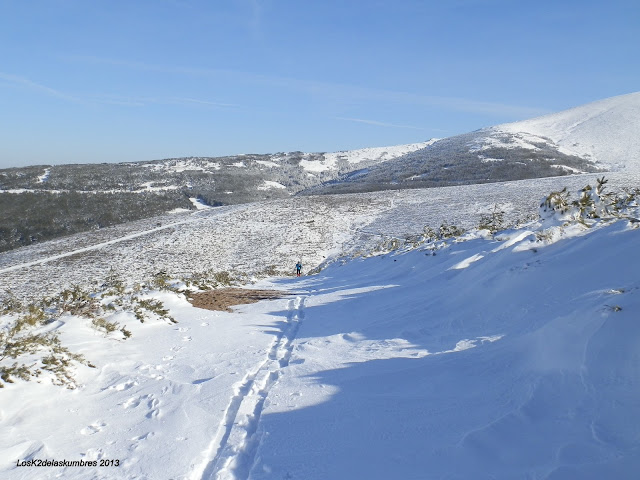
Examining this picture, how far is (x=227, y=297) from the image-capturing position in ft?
41.4

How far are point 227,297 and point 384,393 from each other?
8.32 m

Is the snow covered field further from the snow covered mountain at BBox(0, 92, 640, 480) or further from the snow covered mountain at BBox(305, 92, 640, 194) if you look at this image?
the snow covered mountain at BBox(305, 92, 640, 194)

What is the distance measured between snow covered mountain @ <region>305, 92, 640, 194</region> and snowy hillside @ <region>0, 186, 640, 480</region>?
175 feet

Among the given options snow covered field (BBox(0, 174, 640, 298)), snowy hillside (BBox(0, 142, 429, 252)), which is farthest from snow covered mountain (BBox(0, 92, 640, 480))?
snowy hillside (BBox(0, 142, 429, 252))

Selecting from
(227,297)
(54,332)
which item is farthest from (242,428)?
(227,297)

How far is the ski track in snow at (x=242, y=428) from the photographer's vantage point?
148 inches

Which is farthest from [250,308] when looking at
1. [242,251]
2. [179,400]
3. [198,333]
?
[242,251]

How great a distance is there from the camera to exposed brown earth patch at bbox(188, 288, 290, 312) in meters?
11.3

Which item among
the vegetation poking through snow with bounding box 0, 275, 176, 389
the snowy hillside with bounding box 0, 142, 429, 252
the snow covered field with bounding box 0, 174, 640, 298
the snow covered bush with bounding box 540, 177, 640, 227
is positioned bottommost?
the snow covered field with bounding box 0, 174, 640, 298

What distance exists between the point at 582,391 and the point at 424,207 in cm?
3468

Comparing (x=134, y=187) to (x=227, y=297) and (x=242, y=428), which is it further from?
(x=242, y=428)

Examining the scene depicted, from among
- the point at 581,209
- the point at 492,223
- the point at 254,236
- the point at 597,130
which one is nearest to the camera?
the point at 581,209

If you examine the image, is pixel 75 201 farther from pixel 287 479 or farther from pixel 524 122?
pixel 524 122

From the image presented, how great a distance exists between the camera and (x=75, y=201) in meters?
64.9
